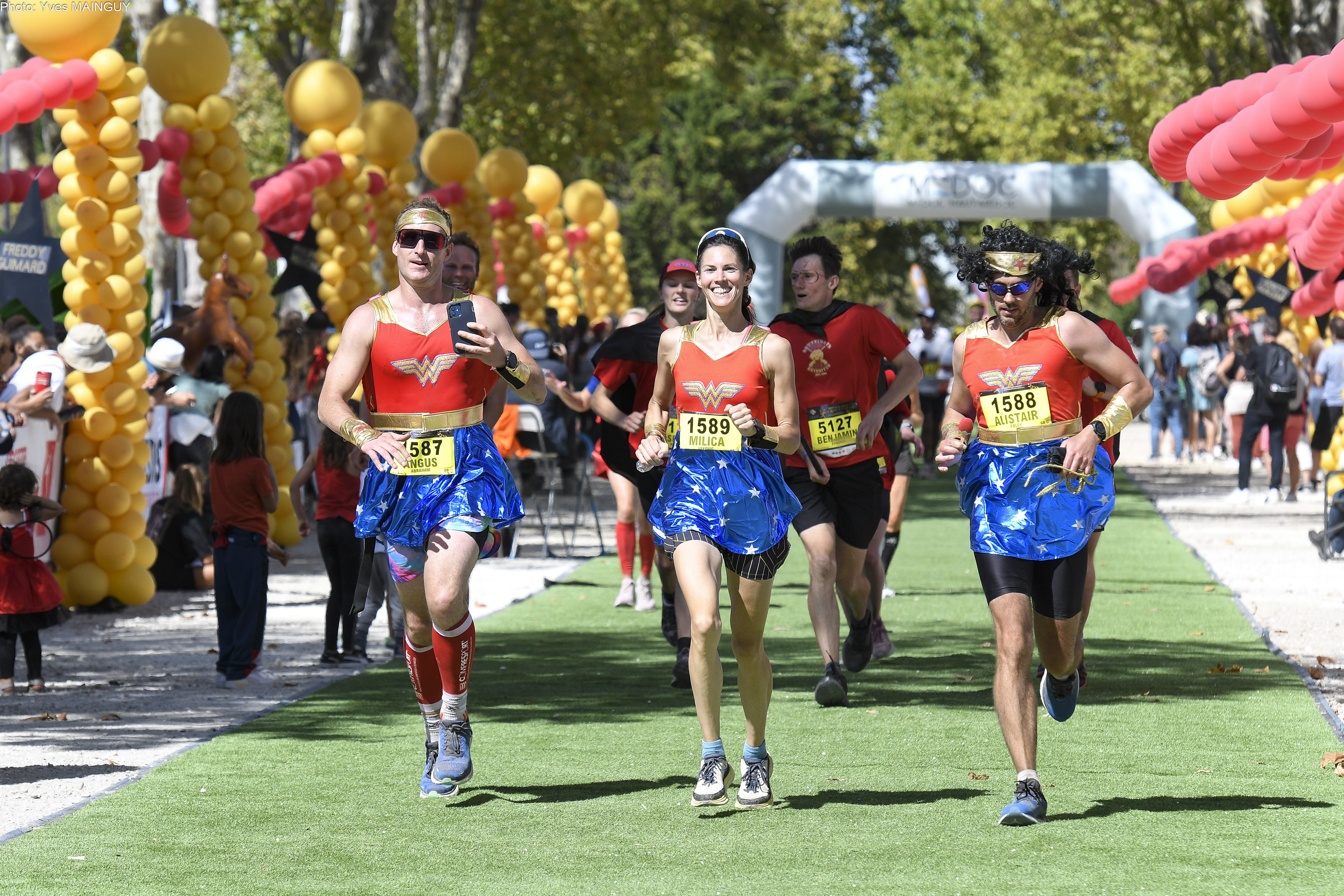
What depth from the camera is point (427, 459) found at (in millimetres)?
5863

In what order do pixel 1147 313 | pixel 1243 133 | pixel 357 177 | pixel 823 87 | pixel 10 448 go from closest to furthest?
pixel 1243 133 < pixel 10 448 < pixel 357 177 < pixel 1147 313 < pixel 823 87

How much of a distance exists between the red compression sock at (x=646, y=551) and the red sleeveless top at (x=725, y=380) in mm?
4513

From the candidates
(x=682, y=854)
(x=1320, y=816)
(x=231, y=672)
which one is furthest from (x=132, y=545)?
(x=1320, y=816)

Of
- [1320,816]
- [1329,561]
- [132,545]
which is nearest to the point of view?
[1320,816]

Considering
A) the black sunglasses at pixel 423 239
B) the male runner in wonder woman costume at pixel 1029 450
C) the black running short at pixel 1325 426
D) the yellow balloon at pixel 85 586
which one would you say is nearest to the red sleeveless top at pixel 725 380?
the male runner in wonder woman costume at pixel 1029 450

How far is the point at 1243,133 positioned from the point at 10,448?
716 centimetres

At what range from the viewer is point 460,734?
240 inches

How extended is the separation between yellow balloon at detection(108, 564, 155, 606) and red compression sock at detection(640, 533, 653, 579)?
338 centimetres

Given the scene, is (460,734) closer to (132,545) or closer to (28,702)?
(28,702)

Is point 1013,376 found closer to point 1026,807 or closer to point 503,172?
point 1026,807

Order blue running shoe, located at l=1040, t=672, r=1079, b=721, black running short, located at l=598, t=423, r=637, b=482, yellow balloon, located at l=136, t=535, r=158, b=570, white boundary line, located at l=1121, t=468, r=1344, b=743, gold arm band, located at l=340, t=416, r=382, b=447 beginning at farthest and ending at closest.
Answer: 1. yellow balloon, located at l=136, t=535, r=158, b=570
2. black running short, located at l=598, t=423, r=637, b=482
3. white boundary line, located at l=1121, t=468, r=1344, b=743
4. blue running shoe, located at l=1040, t=672, r=1079, b=721
5. gold arm band, located at l=340, t=416, r=382, b=447

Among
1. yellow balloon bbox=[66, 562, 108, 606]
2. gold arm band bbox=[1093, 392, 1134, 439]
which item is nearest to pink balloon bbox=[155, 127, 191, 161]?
yellow balloon bbox=[66, 562, 108, 606]

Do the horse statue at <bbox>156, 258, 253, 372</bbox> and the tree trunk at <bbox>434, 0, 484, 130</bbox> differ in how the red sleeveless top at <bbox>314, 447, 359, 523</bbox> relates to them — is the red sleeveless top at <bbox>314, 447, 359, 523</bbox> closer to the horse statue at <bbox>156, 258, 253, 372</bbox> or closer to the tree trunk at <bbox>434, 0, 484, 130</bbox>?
the horse statue at <bbox>156, 258, 253, 372</bbox>

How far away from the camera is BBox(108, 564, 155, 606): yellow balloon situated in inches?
466
